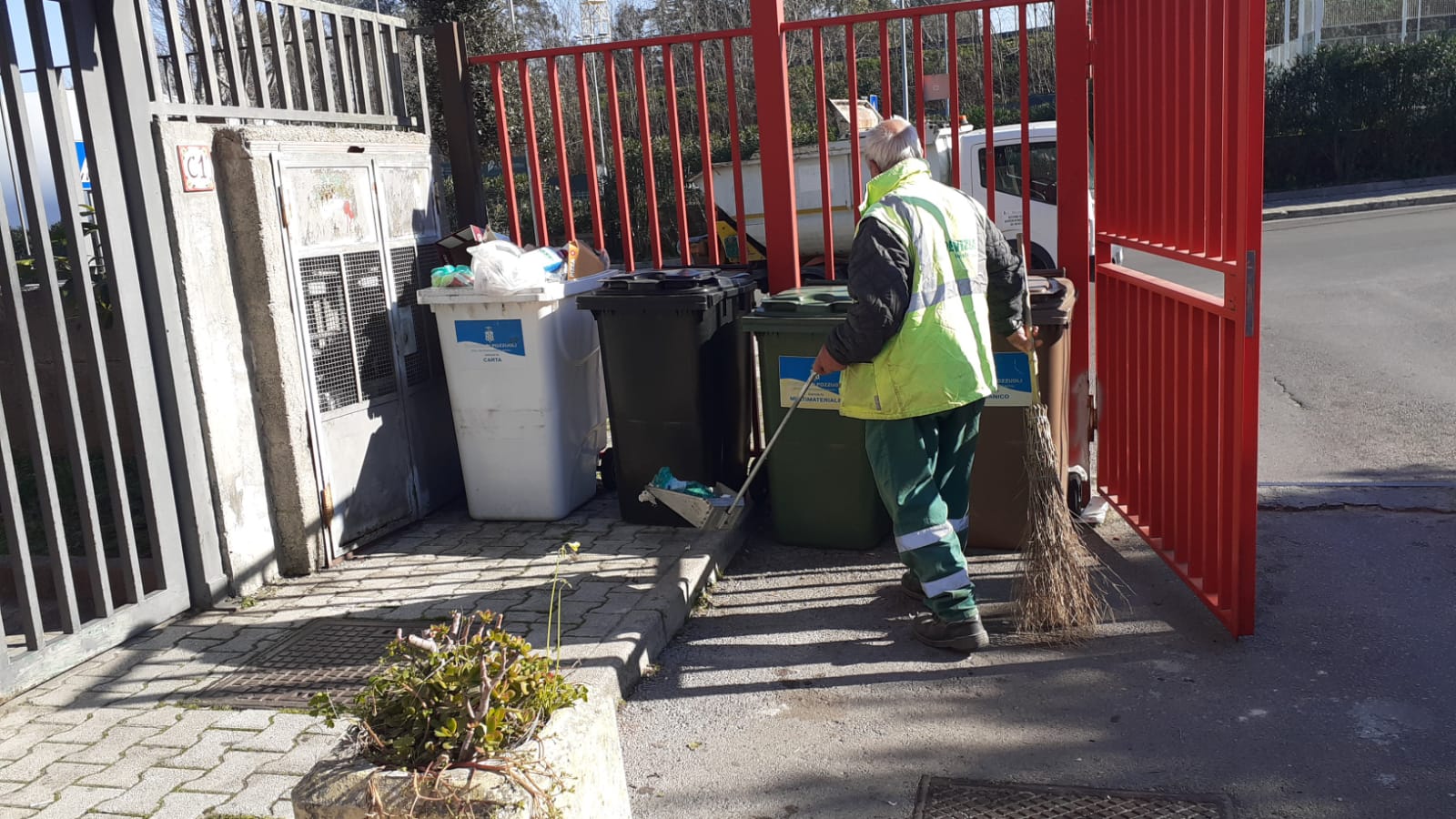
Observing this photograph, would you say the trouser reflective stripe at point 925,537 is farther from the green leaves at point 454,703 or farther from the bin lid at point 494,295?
the bin lid at point 494,295

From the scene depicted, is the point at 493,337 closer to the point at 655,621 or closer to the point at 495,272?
the point at 495,272

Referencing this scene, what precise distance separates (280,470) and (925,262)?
2964 millimetres

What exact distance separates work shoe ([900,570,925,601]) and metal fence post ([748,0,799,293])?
68.3 inches

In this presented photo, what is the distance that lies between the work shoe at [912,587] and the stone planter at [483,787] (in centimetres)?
230

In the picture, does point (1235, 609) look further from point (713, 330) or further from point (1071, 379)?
point (713, 330)

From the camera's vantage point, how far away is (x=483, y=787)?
7.52 ft

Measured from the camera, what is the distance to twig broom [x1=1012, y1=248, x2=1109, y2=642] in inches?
170

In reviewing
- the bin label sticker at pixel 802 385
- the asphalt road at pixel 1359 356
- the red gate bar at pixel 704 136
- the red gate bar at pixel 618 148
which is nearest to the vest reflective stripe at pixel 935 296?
the bin label sticker at pixel 802 385

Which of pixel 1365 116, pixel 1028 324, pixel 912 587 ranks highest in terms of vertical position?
pixel 1365 116

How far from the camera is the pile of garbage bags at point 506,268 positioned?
5.62 m

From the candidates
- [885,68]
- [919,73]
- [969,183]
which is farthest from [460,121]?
[969,183]

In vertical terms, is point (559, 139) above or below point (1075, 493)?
above

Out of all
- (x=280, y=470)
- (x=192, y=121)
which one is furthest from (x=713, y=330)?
(x=192, y=121)

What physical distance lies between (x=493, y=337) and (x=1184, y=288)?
311cm
